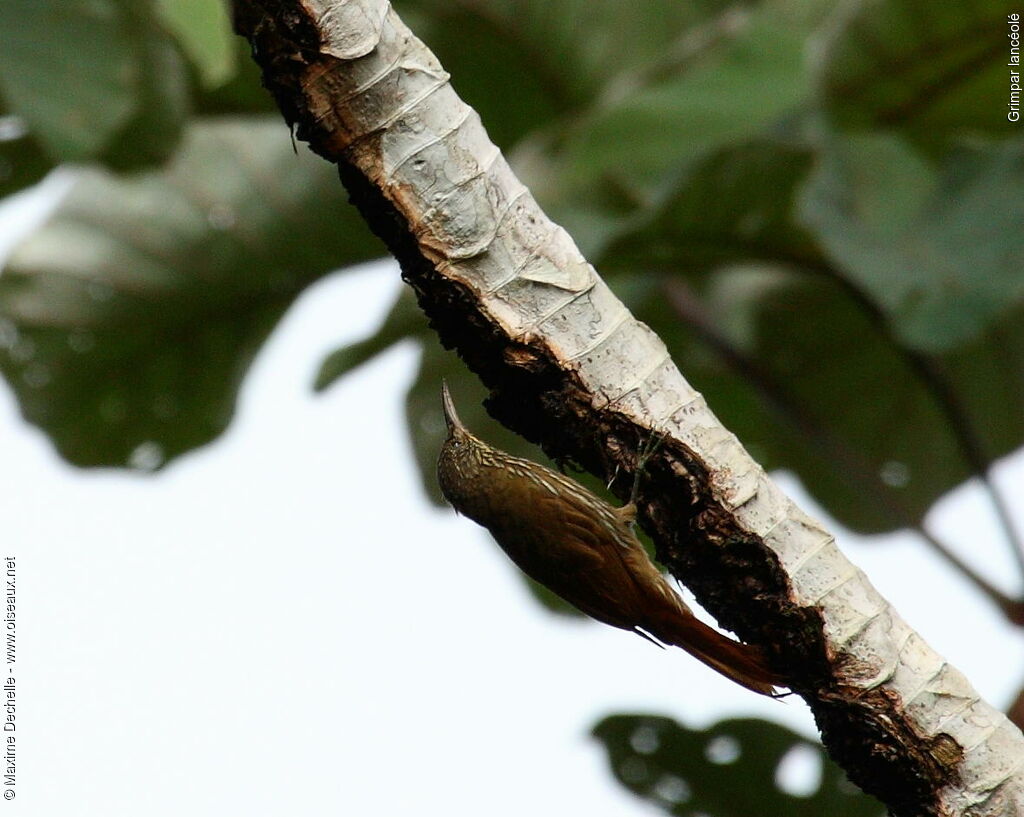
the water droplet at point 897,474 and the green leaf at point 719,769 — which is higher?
the green leaf at point 719,769

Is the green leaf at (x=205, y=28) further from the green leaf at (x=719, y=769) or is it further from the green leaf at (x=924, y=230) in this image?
the green leaf at (x=719, y=769)

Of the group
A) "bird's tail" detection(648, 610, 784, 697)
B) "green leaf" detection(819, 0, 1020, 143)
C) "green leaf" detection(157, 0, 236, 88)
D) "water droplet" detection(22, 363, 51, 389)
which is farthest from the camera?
"water droplet" detection(22, 363, 51, 389)

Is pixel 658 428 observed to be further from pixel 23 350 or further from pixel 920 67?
pixel 23 350

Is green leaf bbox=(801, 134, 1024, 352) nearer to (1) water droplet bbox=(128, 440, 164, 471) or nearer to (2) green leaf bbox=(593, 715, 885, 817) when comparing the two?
(2) green leaf bbox=(593, 715, 885, 817)

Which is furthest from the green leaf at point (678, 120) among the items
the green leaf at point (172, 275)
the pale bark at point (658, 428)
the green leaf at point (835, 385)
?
the pale bark at point (658, 428)

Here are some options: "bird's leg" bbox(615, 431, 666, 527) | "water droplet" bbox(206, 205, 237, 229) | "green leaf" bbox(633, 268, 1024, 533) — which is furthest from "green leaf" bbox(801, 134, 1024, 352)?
"water droplet" bbox(206, 205, 237, 229)

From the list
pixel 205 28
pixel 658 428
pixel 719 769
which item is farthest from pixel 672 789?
pixel 205 28
